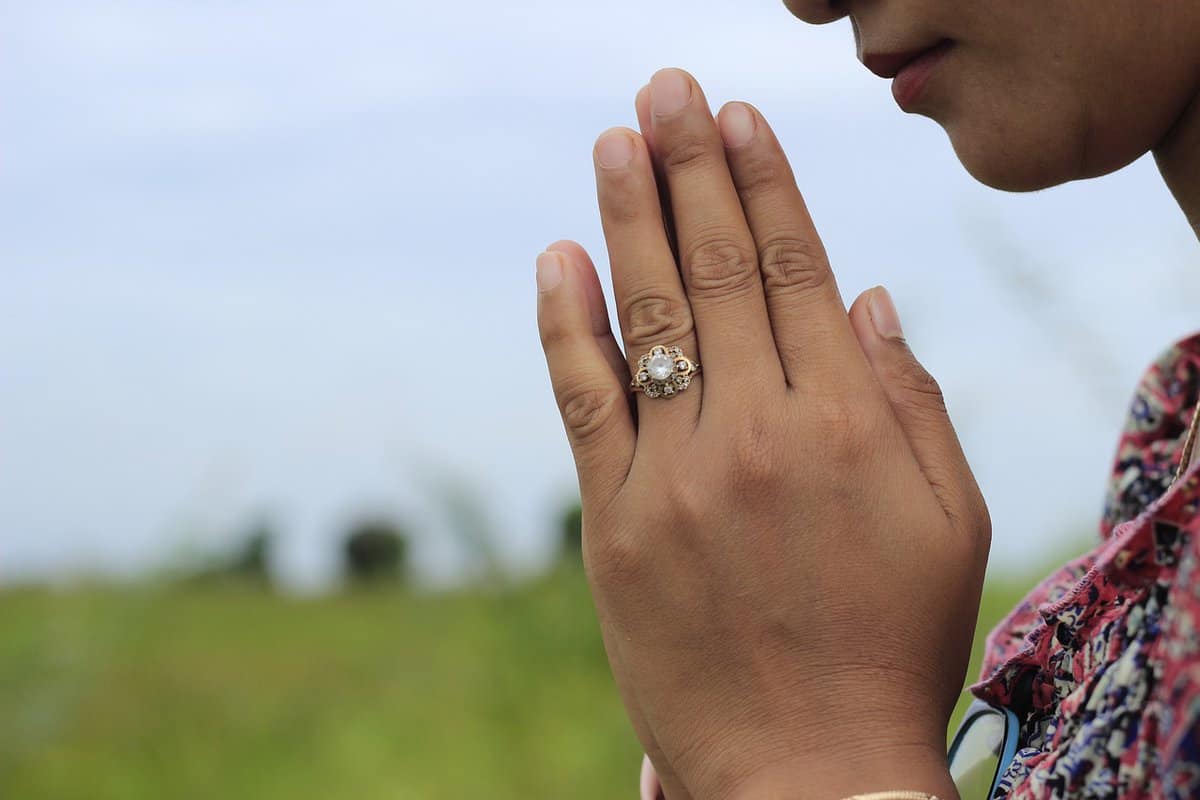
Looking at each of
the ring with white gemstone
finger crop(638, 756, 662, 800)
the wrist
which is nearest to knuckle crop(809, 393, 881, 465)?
the ring with white gemstone

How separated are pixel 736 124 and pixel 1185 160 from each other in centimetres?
40

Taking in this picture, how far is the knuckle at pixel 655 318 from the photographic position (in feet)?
3.12

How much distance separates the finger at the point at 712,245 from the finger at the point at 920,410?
0.10m

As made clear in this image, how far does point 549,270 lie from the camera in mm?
1019

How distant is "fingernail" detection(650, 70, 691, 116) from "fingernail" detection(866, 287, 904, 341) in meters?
0.23

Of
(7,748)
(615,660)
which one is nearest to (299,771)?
(7,748)

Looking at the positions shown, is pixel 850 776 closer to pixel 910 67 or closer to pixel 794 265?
pixel 794 265

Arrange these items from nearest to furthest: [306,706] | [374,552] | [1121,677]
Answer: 1. [1121,677]
2. [306,706]
3. [374,552]

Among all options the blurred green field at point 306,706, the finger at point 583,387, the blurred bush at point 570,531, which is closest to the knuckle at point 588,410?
the finger at point 583,387

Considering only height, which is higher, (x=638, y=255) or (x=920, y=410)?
(x=638, y=255)

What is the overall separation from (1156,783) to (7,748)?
311 centimetres

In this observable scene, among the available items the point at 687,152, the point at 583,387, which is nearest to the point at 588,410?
the point at 583,387

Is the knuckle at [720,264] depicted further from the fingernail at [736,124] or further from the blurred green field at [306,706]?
the blurred green field at [306,706]

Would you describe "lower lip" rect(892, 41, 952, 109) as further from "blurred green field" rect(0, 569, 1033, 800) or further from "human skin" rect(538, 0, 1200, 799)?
"blurred green field" rect(0, 569, 1033, 800)
